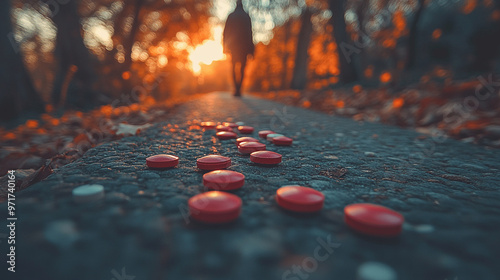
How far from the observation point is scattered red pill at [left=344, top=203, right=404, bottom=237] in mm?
727

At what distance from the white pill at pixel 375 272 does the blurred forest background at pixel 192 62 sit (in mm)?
2152

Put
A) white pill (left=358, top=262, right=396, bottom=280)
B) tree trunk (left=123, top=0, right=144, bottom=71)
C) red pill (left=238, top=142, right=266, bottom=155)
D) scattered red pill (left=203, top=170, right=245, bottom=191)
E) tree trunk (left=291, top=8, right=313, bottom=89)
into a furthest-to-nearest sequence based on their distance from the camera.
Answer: tree trunk (left=291, top=8, right=313, bottom=89) → tree trunk (left=123, top=0, right=144, bottom=71) → red pill (left=238, top=142, right=266, bottom=155) → scattered red pill (left=203, top=170, right=245, bottom=191) → white pill (left=358, top=262, right=396, bottom=280)

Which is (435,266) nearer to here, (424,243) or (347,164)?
(424,243)

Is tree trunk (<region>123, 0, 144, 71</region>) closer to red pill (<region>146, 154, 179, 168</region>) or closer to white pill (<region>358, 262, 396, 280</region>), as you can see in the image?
red pill (<region>146, 154, 179, 168</region>)

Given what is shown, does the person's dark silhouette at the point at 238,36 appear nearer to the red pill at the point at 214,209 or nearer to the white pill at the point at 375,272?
the red pill at the point at 214,209

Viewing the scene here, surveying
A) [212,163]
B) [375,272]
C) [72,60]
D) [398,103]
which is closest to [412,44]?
[398,103]

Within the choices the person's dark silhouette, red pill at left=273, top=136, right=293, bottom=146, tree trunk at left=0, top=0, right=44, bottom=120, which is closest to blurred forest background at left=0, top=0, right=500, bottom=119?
tree trunk at left=0, top=0, right=44, bottom=120

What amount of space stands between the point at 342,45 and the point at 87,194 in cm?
830

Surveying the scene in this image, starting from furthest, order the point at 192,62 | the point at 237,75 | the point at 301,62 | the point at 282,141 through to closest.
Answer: the point at 192,62, the point at 301,62, the point at 237,75, the point at 282,141

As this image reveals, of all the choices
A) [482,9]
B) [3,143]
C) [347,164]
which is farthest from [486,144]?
[482,9]

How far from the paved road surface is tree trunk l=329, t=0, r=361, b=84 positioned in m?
6.69

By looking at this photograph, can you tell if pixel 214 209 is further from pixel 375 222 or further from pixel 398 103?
pixel 398 103

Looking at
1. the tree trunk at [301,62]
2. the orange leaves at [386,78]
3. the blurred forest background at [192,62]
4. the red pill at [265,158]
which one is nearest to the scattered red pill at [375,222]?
the red pill at [265,158]

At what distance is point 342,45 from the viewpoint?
7621 mm
